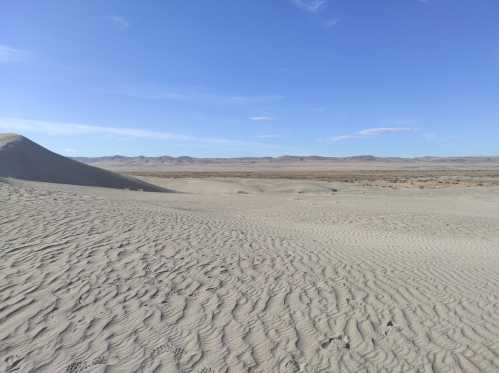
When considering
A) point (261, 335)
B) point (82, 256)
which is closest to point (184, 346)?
point (261, 335)

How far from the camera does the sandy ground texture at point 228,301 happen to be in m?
4.00

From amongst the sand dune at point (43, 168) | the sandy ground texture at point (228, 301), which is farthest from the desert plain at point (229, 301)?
the sand dune at point (43, 168)

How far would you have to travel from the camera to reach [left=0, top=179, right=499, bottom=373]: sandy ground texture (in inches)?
157

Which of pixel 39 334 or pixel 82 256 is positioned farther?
pixel 82 256

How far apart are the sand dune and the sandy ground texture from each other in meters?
17.9

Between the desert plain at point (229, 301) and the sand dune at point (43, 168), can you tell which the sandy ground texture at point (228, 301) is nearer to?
the desert plain at point (229, 301)

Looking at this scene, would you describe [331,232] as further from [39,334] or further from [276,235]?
[39,334]

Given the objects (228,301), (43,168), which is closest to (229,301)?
(228,301)

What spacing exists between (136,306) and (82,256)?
8.01ft

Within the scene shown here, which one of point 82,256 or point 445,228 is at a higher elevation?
point 82,256

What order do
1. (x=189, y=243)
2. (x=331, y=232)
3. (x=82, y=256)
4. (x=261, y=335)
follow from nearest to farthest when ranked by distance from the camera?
(x=261, y=335) → (x=82, y=256) → (x=189, y=243) → (x=331, y=232)

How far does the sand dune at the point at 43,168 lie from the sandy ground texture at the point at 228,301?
1794 cm

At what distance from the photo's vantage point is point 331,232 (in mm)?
12133

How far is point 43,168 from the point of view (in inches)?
1070
